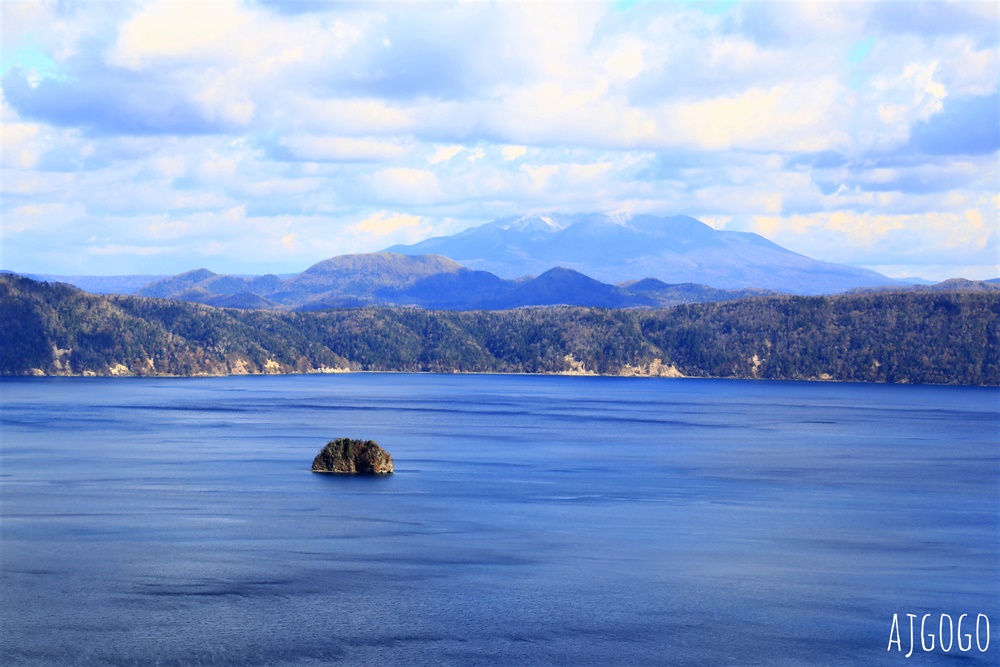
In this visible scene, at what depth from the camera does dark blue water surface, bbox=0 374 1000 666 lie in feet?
164

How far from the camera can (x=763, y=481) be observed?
105625mm

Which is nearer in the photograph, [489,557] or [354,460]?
[489,557]

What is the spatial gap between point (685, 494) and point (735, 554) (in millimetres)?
27220

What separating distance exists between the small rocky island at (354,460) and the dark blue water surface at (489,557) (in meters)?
3.05

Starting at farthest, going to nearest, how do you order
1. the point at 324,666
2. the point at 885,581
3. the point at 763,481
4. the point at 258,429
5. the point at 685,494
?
the point at 258,429 → the point at 763,481 → the point at 685,494 → the point at 885,581 → the point at 324,666

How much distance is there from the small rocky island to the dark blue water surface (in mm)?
3051

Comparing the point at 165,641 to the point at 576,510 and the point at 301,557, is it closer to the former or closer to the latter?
the point at 301,557

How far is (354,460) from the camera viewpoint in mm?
106750

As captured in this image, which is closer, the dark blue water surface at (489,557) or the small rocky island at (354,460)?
the dark blue water surface at (489,557)

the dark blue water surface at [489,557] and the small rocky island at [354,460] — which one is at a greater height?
the small rocky island at [354,460]

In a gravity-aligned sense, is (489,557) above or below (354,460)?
below

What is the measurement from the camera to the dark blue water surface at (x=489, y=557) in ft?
164

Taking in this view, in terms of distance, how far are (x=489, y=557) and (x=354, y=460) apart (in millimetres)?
41542

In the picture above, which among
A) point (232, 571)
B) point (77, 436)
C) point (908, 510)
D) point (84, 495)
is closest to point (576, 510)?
point (908, 510)
